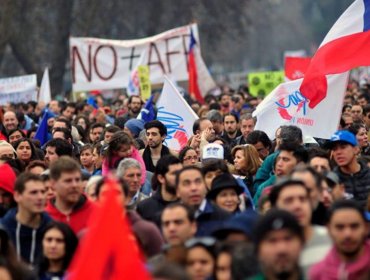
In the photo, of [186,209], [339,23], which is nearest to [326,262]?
[186,209]

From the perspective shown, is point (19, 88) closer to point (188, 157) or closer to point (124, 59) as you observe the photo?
point (124, 59)

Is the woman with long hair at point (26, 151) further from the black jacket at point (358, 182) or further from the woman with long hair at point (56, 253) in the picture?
→ the woman with long hair at point (56, 253)

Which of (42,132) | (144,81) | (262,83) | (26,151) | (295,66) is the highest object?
(262,83)

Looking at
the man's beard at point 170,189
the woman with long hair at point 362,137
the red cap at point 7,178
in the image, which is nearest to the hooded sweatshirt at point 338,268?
the man's beard at point 170,189

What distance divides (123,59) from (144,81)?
2.69 m

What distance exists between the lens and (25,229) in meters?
11.1

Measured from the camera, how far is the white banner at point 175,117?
63.5 ft

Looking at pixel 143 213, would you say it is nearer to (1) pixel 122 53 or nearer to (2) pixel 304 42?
(1) pixel 122 53

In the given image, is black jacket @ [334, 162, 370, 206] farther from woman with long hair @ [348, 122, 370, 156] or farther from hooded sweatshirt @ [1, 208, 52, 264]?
woman with long hair @ [348, 122, 370, 156]

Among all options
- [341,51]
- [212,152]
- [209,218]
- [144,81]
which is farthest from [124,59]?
[209,218]

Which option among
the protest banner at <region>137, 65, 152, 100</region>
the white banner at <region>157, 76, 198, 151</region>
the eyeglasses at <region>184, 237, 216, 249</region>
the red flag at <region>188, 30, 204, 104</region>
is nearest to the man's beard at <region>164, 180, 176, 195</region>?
the eyeglasses at <region>184, 237, 216, 249</region>

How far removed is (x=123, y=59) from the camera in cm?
3039

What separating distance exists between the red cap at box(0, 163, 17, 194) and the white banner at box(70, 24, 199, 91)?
16626 millimetres

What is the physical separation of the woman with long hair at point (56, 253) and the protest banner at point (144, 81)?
17.2m
